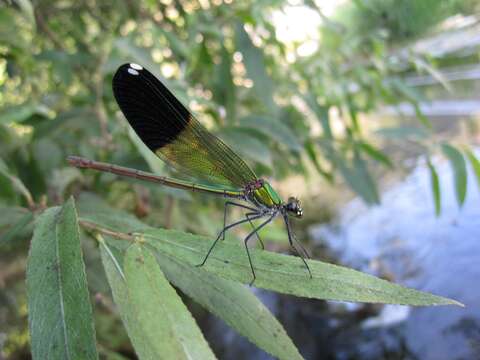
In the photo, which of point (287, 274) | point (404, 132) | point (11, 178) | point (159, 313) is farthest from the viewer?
point (404, 132)

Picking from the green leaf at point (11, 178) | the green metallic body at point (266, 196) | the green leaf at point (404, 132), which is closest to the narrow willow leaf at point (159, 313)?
the green leaf at point (11, 178)

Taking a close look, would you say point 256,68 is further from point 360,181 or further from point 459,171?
point 459,171

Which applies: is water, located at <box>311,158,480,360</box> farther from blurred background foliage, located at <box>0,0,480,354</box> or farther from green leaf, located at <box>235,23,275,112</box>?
green leaf, located at <box>235,23,275,112</box>

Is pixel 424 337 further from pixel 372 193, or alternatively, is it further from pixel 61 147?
pixel 61 147

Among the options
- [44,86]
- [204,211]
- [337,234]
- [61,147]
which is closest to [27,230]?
[61,147]

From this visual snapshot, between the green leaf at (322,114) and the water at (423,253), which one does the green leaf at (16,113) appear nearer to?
the green leaf at (322,114)

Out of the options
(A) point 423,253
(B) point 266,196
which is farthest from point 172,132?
(A) point 423,253

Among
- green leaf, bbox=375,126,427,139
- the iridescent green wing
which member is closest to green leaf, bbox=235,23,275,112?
the iridescent green wing
